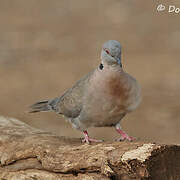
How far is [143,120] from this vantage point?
34.0 feet

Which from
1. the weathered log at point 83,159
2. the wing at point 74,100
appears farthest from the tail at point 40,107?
the weathered log at point 83,159

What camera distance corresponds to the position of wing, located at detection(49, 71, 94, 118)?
538cm

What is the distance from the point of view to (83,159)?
4523mm

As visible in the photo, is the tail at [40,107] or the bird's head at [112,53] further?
the tail at [40,107]

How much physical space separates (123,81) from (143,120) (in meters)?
5.50

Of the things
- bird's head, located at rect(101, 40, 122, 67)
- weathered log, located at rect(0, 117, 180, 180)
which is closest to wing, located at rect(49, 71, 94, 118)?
weathered log, located at rect(0, 117, 180, 180)

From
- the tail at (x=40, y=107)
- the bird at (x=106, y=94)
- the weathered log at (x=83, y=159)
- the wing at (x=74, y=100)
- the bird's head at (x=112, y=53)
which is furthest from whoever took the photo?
the tail at (x=40, y=107)

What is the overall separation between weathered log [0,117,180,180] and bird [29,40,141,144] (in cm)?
36

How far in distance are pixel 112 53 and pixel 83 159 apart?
110cm

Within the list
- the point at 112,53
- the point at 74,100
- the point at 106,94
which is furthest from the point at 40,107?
the point at 112,53

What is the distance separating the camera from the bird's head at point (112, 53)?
15.6 feet

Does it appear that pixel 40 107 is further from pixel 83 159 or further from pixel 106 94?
pixel 83 159

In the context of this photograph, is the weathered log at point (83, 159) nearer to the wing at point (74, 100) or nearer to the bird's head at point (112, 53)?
the wing at point (74, 100)

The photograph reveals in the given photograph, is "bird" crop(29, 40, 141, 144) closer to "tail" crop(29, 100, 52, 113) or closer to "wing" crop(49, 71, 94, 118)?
"wing" crop(49, 71, 94, 118)
